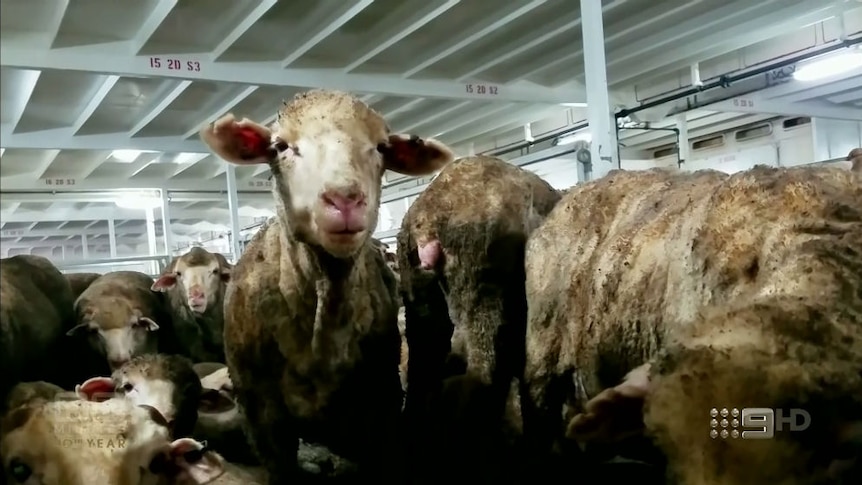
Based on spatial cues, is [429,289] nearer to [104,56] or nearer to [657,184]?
[657,184]

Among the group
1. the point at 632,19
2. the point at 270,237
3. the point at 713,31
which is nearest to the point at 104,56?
the point at 270,237

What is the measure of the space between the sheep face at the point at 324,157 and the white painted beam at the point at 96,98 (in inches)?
17.9

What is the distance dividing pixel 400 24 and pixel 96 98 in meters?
1.02

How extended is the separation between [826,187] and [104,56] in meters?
1.36

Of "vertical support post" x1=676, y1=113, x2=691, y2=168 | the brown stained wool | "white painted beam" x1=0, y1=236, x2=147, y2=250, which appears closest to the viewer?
"white painted beam" x1=0, y1=236, x2=147, y2=250

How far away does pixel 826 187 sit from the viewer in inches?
55.2

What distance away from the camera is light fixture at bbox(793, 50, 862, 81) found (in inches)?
137

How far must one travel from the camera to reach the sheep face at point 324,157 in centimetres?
194

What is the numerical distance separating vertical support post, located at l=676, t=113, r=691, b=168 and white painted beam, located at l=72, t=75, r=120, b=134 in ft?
10.5

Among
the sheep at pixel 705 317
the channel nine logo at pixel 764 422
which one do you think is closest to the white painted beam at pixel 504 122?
the sheep at pixel 705 317

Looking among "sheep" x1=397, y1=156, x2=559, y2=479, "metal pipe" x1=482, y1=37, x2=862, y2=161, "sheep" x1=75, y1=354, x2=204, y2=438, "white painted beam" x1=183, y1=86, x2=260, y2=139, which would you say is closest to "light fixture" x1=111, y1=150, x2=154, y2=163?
"white painted beam" x1=183, y1=86, x2=260, y2=139

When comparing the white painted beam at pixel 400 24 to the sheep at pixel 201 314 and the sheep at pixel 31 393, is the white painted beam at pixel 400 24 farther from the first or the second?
the sheep at pixel 201 314

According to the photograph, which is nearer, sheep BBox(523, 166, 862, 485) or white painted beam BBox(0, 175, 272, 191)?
sheep BBox(523, 166, 862, 485)

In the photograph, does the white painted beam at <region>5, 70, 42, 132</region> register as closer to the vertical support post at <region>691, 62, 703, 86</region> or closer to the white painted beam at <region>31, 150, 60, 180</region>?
the white painted beam at <region>31, 150, 60, 180</region>
